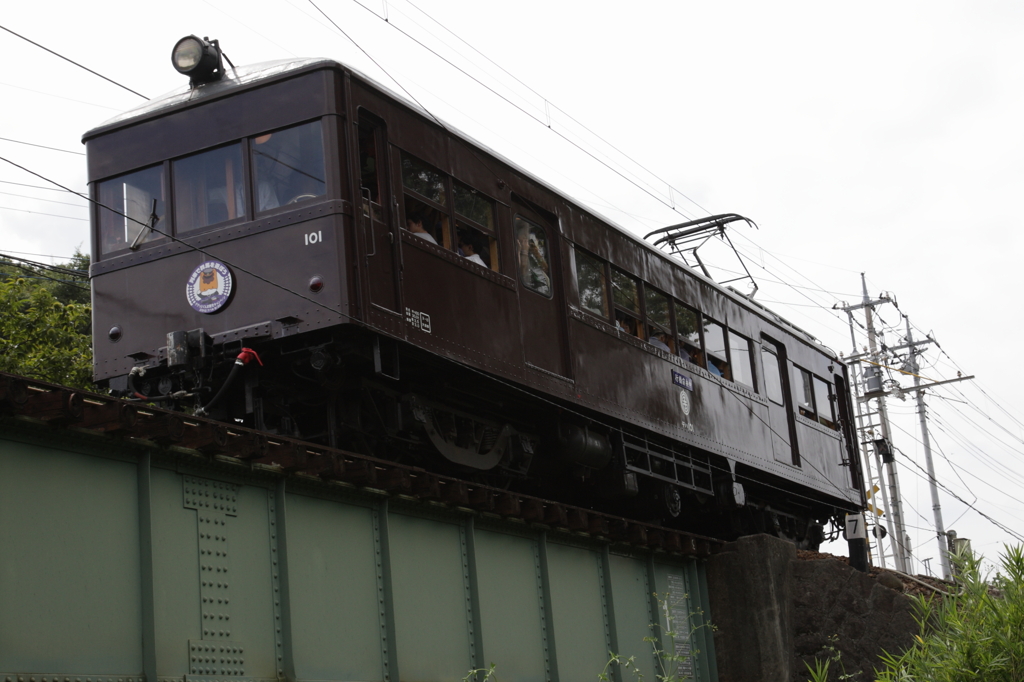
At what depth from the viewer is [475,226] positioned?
10938mm

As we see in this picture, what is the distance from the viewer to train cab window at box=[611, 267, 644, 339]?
518 inches

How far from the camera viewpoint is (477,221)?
11.0 meters

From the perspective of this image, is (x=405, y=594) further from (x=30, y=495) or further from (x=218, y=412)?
(x=30, y=495)

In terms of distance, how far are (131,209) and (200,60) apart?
1.33 m

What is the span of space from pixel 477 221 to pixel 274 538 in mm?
4213

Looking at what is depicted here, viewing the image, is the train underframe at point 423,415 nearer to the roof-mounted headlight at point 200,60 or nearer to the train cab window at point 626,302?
the train cab window at point 626,302

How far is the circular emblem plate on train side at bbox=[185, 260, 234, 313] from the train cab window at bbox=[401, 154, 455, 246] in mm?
1473

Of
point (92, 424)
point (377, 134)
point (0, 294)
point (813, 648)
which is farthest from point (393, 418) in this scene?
point (0, 294)

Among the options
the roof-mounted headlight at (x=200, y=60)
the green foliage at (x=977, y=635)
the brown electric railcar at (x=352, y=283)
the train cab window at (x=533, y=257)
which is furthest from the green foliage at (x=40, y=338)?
the green foliage at (x=977, y=635)

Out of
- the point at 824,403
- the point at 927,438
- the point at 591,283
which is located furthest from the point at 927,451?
the point at 591,283

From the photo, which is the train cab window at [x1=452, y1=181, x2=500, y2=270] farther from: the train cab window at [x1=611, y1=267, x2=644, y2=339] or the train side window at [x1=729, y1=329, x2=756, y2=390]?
the train side window at [x1=729, y1=329, x2=756, y2=390]

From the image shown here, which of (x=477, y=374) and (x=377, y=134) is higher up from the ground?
(x=377, y=134)

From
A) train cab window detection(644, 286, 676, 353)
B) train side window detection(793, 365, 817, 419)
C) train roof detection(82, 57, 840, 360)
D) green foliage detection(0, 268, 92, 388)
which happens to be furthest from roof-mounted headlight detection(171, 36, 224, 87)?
train side window detection(793, 365, 817, 419)

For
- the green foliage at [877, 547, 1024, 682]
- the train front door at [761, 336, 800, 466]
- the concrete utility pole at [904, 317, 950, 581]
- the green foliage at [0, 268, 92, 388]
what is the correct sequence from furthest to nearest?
the concrete utility pole at [904, 317, 950, 581]
the train front door at [761, 336, 800, 466]
the green foliage at [0, 268, 92, 388]
the green foliage at [877, 547, 1024, 682]
